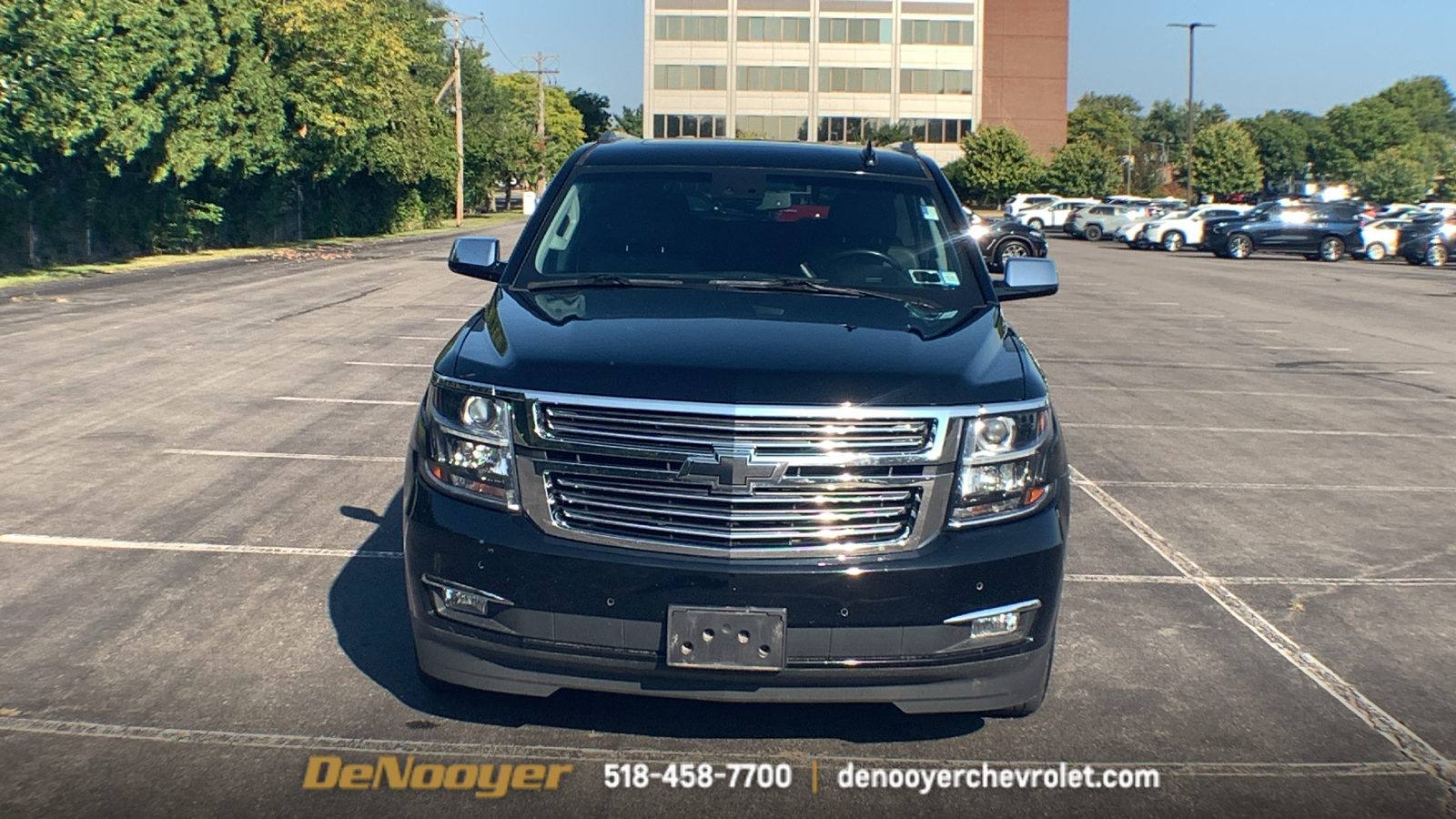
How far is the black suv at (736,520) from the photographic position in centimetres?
384

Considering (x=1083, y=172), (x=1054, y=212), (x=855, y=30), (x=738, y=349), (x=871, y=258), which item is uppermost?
(x=855, y=30)

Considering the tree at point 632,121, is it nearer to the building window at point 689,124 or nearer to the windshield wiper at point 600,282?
the building window at point 689,124

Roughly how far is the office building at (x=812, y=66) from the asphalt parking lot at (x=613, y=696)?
93.7 m

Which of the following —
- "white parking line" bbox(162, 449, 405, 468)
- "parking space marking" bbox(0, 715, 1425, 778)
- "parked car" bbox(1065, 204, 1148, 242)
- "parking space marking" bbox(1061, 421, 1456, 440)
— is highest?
"parked car" bbox(1065, 204, 1148, 242)

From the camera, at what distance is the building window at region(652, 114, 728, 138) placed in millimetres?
103812

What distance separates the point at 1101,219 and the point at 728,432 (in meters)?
57.0

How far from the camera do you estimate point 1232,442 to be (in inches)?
408

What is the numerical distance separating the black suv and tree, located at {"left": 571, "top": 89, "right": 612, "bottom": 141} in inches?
5709

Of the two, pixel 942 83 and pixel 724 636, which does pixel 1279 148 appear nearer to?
pixel 942 83

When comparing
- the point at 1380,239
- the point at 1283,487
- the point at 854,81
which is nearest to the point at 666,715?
the point at 1283,487

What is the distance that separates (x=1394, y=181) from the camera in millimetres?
92562

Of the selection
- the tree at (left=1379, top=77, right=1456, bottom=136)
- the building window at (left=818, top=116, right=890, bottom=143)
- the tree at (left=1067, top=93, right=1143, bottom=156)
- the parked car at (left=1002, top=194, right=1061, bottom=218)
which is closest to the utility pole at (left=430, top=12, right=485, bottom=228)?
the parked car at (left=1002, top=194, right=1061, bottom=218)

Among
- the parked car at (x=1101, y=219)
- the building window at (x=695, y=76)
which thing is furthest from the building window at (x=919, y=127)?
the parked car at (x=1101, y=219)

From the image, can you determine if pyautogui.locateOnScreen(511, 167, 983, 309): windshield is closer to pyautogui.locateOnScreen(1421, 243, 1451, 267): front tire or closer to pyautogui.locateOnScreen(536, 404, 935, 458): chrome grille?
pyautogui.locateOnScreen(536, 404, 935, 458): chrome grille
